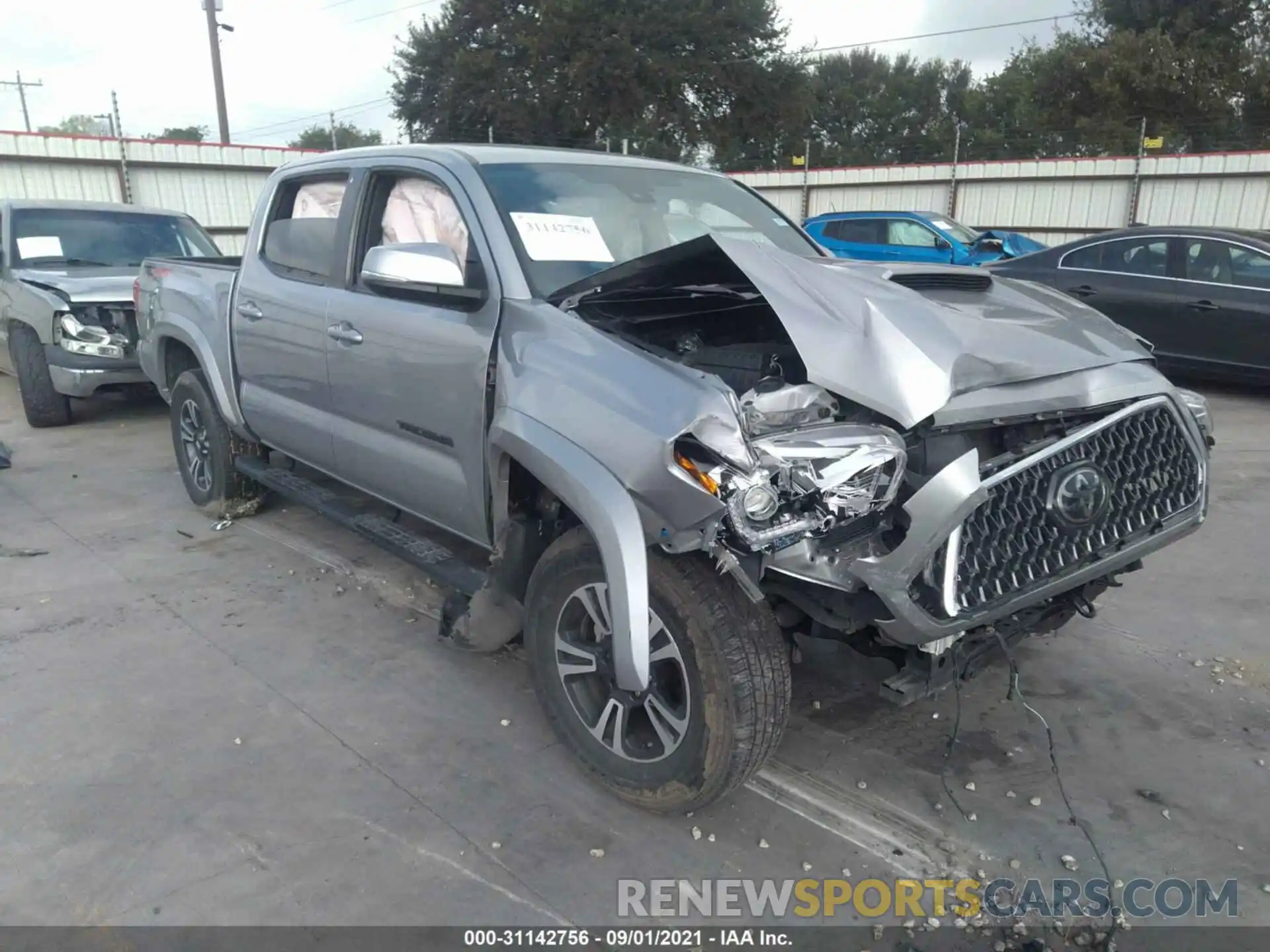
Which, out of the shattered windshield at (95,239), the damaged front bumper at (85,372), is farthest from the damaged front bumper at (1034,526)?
→ the shattered windshield at (95,239)

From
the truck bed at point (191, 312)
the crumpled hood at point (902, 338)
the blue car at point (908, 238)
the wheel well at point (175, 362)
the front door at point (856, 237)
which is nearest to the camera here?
the crumpled hood at point (902, 338)

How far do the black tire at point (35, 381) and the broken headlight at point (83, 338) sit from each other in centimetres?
40

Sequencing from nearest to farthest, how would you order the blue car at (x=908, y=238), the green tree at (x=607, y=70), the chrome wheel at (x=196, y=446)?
1. the chrome wheel at (x=196, y=446)
2. the blue car at (x=908, y=238)
3. the green tree at (x=607, y=70)

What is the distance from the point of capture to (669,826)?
287 cm

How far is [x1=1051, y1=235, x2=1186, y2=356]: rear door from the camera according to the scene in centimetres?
856

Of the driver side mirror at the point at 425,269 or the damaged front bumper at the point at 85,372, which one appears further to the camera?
the damaged front bumper at the point at 85,372

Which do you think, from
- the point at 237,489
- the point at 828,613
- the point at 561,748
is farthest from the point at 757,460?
the point at 237,489

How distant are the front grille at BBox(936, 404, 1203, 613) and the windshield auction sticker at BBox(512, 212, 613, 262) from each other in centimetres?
164

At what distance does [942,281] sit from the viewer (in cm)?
322

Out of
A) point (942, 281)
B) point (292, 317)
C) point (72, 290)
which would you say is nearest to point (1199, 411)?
point (942, 281)

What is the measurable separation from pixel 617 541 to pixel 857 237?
12336 millimetres

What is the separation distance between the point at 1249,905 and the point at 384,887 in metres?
2.35

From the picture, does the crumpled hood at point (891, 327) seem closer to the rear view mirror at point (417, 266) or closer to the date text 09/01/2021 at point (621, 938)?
the rear view mirror at point (417, 266)

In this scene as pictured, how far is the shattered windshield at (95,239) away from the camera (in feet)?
26.9
